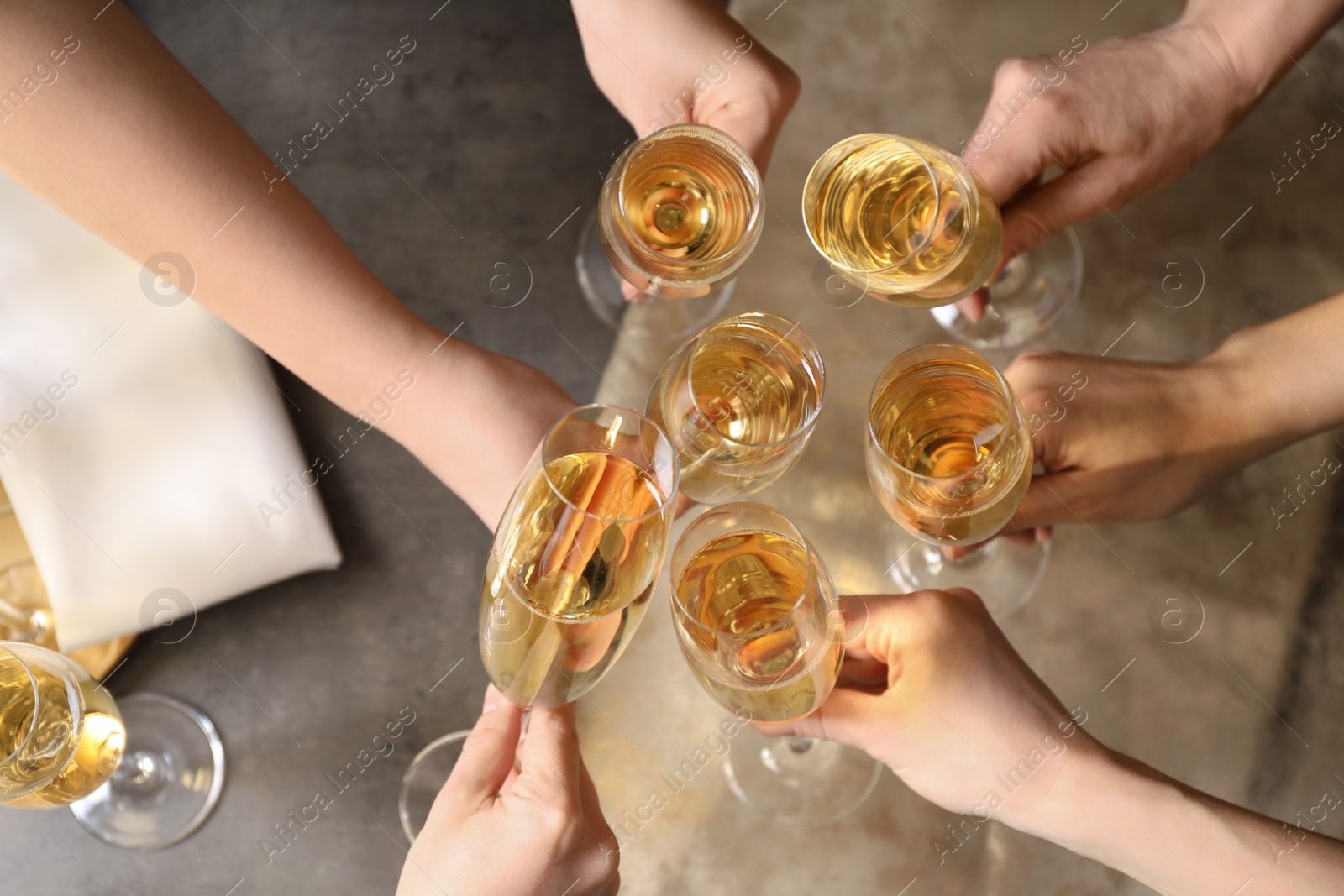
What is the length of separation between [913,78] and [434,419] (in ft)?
2.48

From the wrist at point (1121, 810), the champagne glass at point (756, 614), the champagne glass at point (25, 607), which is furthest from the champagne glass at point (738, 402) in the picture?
the champagne glass at point (25, 607)

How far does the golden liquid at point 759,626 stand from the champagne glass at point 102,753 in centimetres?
62

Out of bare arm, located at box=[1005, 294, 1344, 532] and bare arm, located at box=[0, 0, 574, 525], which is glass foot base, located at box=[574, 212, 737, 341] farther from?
bare arm, located at box=[1005, 294, 1344, 532]

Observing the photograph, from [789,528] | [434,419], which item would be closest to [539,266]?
[434,419]

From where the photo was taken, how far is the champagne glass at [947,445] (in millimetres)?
849

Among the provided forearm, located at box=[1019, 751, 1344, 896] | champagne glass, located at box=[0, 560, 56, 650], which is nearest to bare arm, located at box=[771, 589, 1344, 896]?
forearm, located at box=[1019, 751, 1344, 896]

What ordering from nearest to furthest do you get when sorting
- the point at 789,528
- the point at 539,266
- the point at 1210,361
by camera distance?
the point at 789,528 < the point at 1210,361 < the point at 539,266

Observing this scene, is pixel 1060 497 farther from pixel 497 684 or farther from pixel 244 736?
pixel 244 736

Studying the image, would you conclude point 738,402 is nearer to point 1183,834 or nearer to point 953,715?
point 953,715

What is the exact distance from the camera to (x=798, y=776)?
111 centimetres

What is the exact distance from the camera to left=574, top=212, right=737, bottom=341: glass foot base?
1.21 m

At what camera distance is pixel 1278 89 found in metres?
1.27

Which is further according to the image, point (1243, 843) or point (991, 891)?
point (991, 891)

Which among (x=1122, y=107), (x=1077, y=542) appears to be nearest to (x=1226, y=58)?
(x=1122, y=107)
